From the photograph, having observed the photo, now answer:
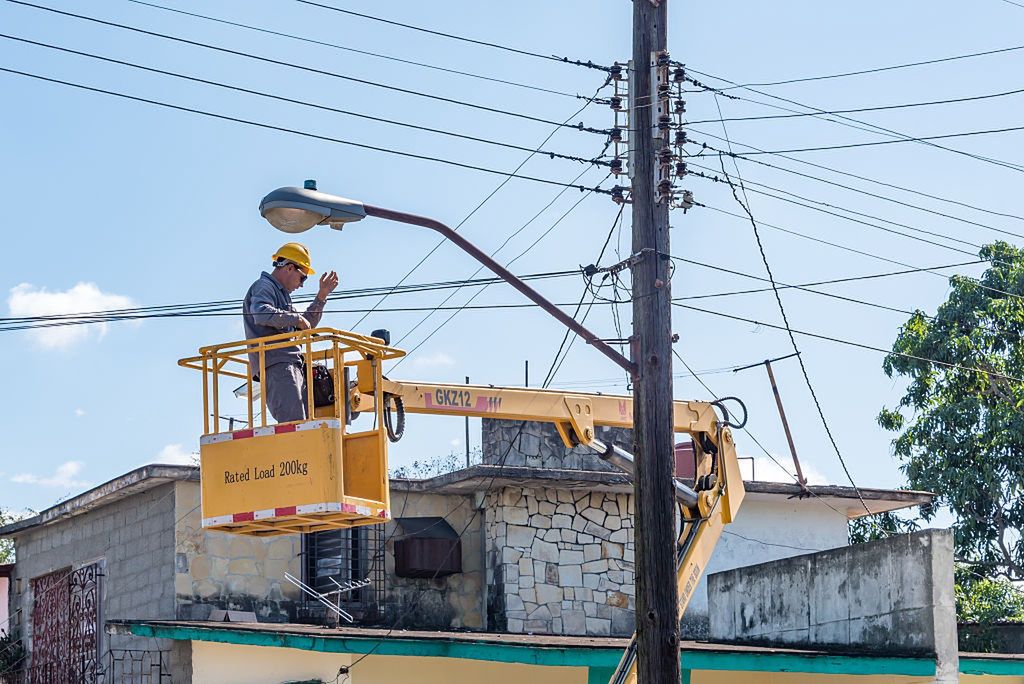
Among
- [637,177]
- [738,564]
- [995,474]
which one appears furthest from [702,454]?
[995,474]

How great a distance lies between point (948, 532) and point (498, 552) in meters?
7.18

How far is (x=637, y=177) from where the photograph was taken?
15484 millimetres

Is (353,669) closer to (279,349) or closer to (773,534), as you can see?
(279,349)


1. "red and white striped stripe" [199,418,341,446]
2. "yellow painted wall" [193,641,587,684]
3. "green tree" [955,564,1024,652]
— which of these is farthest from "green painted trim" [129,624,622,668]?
"green tree" [955,564,1024,652]

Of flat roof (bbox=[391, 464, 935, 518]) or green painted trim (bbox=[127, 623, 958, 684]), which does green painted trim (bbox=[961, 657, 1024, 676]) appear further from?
flat roof (bbox=[391, 464, 935, 518])

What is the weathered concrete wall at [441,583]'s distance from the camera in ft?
74.0

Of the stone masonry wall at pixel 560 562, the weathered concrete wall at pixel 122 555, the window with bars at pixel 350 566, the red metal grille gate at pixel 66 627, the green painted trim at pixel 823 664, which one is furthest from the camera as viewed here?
the stone masonry wall at pixel 560 562

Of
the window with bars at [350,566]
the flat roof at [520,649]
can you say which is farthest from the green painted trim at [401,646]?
the window with bars at [350,566]

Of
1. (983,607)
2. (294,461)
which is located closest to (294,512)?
(294,461)

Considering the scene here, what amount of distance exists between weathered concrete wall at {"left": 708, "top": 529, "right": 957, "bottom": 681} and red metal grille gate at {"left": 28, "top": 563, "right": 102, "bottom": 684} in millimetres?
8958

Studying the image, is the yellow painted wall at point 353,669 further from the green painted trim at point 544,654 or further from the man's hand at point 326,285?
the man's hand at point 326,285

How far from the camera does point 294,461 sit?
12.4 m

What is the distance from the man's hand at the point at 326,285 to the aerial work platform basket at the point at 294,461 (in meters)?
0.50

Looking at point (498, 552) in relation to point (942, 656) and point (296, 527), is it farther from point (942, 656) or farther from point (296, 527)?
point (296, 527)
